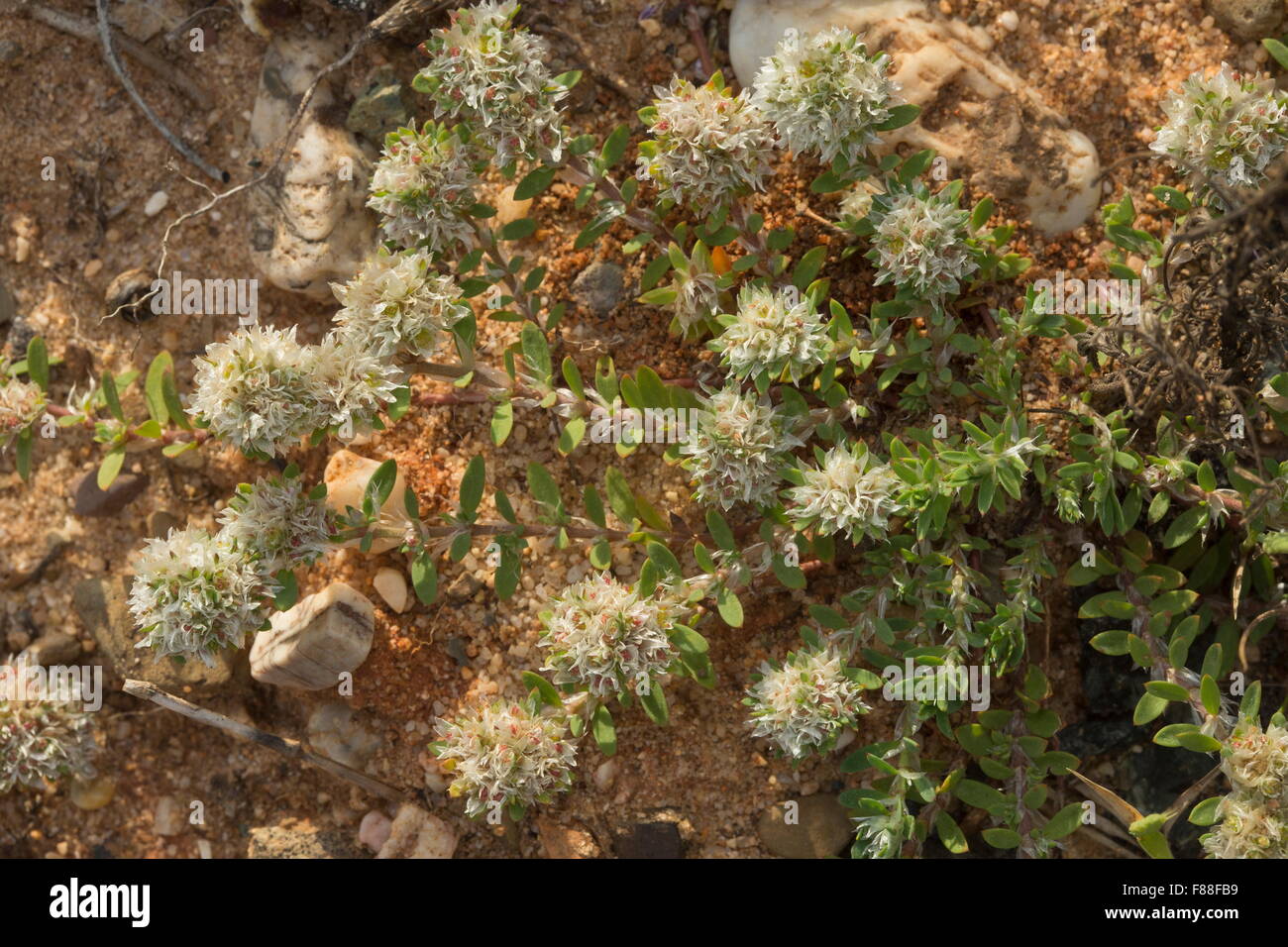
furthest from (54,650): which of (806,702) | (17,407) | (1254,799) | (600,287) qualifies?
(1254,799)

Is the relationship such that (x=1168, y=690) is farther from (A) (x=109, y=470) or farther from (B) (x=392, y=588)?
(A) (x=109, y=470)

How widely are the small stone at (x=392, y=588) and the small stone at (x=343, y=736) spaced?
493 millimetres

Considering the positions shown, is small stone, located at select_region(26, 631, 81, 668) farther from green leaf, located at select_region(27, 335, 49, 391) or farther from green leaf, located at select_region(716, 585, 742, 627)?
green leaf, located at select_region(716, 585, 742, 627)

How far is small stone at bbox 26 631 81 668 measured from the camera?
4969 millimetres

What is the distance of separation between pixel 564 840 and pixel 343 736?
3.42 ft

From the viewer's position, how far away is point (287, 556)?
3982mm

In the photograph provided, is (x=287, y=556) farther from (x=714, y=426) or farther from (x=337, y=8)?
(x=337, y=8)

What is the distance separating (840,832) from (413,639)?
1906 mm

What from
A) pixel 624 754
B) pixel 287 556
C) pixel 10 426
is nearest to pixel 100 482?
pixel 10 426

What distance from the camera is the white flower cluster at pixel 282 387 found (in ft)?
12.3

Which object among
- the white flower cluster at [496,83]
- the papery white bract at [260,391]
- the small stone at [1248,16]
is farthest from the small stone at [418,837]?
the small stone at [1248,16]

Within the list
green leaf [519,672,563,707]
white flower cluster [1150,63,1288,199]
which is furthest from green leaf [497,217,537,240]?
white flower cluster [1150,63,1288,199]

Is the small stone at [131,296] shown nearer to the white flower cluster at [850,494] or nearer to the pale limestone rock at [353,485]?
the pale limestone rock at [353,485]

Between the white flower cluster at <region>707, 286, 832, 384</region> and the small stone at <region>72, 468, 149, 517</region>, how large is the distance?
2.82m
